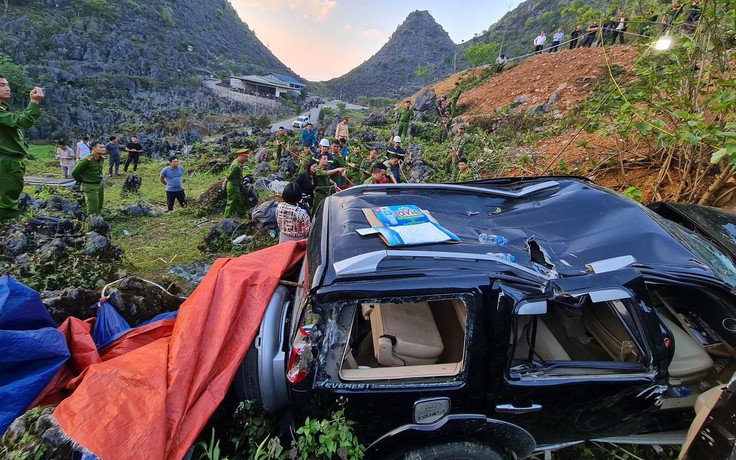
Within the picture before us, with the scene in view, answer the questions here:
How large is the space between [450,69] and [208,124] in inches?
2175

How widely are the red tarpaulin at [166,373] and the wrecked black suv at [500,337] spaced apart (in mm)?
170

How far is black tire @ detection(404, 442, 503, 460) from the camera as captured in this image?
2.02 meters

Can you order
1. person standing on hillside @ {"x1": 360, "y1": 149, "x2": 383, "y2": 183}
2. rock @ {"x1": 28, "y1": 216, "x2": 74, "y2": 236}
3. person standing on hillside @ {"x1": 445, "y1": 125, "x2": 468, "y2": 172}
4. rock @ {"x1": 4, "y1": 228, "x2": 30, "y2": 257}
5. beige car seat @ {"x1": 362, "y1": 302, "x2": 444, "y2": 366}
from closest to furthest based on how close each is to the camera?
beige car seat @ {"x1": 362, "y1": 302, "x2": 444, "y2": 366}, rock @ {"x1": 4, "y1": 228, "x2": 30, "y2": 257}, rock @ {"x1": 28, "y1": 216, "x2": 74, "y2": 236}, person standing on hillside @ {"x1": 360, "y1": 149, "x2": 383, "y2": 183}, person standing on hillside @ {"x1": 445, "y1": 125, "x2": 468, "y2": 172}

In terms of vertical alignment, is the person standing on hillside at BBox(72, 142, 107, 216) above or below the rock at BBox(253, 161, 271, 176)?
above

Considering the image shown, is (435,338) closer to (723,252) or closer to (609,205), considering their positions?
(609,205)

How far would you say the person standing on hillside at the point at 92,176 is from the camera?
235 inches

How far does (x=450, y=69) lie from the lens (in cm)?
7206

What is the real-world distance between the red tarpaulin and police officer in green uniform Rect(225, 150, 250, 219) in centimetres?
472

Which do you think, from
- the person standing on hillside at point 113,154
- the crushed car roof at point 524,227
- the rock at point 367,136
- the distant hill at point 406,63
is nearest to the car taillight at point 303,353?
the crushed car roof at point 524,227

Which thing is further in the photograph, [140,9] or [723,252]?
[140,9]

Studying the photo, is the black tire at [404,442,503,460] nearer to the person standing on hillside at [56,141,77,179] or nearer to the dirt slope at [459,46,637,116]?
the dirt slope at [459,46,637,116]

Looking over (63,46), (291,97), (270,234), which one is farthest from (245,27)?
(270,234)

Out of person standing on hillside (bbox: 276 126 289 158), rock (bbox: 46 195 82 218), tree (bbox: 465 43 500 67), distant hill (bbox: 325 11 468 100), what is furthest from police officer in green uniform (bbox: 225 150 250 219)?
distant hill (bbox: 325 11 468 100)

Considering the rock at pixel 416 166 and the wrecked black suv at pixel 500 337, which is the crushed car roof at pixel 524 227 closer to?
the wrecked black suv at pixel 500 337
